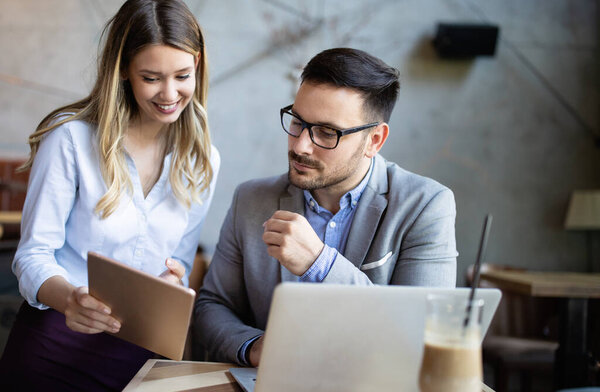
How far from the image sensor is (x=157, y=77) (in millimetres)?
1562

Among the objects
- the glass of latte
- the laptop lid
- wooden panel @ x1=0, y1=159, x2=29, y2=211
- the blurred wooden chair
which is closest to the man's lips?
the laptop lid

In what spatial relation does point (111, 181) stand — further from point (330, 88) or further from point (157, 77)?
point (330, 88)

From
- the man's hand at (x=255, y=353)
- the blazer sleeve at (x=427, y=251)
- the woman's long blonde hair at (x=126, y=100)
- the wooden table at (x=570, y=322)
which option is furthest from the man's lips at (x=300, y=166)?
the wooden table at (x=570, y=322)

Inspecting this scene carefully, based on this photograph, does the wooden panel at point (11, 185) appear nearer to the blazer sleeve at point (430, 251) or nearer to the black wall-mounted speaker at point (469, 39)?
the black wall-mounted speaker at point (469, 39)

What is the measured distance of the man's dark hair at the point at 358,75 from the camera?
5.11ft

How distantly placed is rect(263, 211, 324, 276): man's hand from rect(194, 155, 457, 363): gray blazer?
24cm

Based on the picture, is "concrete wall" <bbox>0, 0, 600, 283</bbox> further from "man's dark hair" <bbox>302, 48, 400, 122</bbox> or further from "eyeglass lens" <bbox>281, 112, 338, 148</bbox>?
"eyeglass lens" <bbox>281, 112, 338, 148</bbox>

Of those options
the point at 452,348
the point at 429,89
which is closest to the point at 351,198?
the point at 452,348

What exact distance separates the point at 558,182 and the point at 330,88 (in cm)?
362

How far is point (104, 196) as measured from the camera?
1.54 meters

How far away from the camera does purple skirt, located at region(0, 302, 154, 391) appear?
150 centimetres

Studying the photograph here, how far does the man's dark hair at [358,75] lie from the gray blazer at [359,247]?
0.20 meters

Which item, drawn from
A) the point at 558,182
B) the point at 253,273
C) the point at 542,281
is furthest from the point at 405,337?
the point at 558,182

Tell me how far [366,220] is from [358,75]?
41 cm
